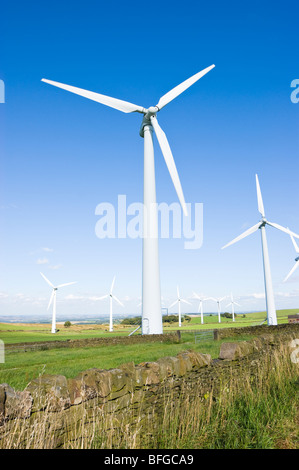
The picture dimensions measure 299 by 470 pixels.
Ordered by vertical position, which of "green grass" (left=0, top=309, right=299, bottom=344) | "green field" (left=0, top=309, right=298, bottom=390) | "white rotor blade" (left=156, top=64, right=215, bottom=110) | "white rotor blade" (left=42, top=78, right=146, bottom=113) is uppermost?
"white rotor blade" (left=156, top=64, right=215, bottom=110)

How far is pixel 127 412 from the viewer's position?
4.85 metres

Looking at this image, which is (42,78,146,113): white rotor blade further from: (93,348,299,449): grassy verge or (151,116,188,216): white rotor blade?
(93,348,299,449): grassy verge

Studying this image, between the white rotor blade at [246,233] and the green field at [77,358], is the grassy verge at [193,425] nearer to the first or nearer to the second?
the green field at [77,358]

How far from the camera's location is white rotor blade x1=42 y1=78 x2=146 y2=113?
77.6ft

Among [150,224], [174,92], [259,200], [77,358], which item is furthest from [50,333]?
[259,200]

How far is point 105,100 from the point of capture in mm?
24781

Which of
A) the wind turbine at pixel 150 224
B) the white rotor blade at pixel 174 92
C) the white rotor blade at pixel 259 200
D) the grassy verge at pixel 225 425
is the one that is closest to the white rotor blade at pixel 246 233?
the white rotor blade at pixel 259 200

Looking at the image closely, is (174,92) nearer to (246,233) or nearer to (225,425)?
(246,233)

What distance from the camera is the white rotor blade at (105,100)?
77.6 feet

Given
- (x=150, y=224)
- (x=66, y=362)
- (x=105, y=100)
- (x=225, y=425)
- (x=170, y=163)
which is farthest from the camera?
(x=105, y=100)

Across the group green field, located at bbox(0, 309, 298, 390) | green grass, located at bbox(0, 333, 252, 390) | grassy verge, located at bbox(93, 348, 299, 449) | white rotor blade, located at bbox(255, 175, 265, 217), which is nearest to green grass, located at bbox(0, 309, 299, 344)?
green field, located at bbox(0, 309, 298, 390)

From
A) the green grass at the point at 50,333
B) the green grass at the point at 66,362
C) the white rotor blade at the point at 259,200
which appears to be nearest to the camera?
the green grass at the point at 66,362
